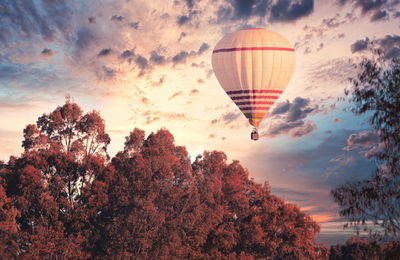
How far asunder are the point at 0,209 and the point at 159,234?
9781 mm

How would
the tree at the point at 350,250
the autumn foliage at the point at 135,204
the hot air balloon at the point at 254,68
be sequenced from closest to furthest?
the autumn foliage at the point at 135,204
the hot air balloon at the point at 254,68
the tree at the point at 350,250

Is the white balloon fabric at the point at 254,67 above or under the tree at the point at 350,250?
above

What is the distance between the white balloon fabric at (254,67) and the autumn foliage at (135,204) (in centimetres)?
548

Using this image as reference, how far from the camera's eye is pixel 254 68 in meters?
50.8

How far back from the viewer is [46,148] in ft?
155

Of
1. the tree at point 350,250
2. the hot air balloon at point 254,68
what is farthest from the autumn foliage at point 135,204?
the tree at point 350,250

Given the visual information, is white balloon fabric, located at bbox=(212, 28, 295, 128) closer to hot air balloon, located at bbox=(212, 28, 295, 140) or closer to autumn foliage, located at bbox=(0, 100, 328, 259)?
hot air balloon, located at bbox=(212, 28, 295, 140)

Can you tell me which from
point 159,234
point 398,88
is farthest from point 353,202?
point 159,234

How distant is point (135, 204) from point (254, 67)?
13.8 m

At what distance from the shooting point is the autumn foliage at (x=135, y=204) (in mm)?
43562

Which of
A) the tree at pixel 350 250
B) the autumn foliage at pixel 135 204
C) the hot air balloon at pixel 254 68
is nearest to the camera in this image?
the autumn foliage at pixel 135 204

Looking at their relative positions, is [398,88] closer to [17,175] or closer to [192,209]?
[192,209]

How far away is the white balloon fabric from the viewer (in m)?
50.9

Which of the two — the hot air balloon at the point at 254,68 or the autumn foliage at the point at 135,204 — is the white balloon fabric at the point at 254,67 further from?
the autumn foliage at the point at 135,204
